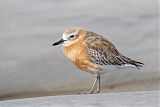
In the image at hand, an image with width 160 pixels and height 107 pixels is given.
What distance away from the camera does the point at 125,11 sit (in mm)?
8312

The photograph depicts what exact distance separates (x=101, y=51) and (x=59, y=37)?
283cm

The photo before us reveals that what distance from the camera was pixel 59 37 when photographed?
24.3 feet

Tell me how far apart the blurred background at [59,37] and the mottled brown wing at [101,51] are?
5.99ft

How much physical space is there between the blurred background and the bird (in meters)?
1.83

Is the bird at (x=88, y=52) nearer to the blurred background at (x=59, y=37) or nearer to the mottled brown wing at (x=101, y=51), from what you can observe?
the mottled brown wing at (x=101, y=51)

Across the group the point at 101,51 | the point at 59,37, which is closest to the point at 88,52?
→ the point at 101,51

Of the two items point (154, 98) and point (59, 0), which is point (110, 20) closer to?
point (59, 0)

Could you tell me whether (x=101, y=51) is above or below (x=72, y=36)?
below

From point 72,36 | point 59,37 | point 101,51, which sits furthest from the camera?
point 59,37

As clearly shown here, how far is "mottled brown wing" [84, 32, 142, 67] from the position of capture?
179 inches

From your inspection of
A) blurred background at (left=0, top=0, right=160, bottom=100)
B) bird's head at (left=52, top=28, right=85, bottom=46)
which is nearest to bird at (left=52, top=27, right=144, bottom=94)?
bird's head at (left=52, top=28, right=85, bottom=46)

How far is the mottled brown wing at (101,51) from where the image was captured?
4.54 meters

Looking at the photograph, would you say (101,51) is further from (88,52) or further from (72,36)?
(72,36)

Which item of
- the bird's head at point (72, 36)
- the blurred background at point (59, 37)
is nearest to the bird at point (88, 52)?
the bird's head at point (72, 36)
